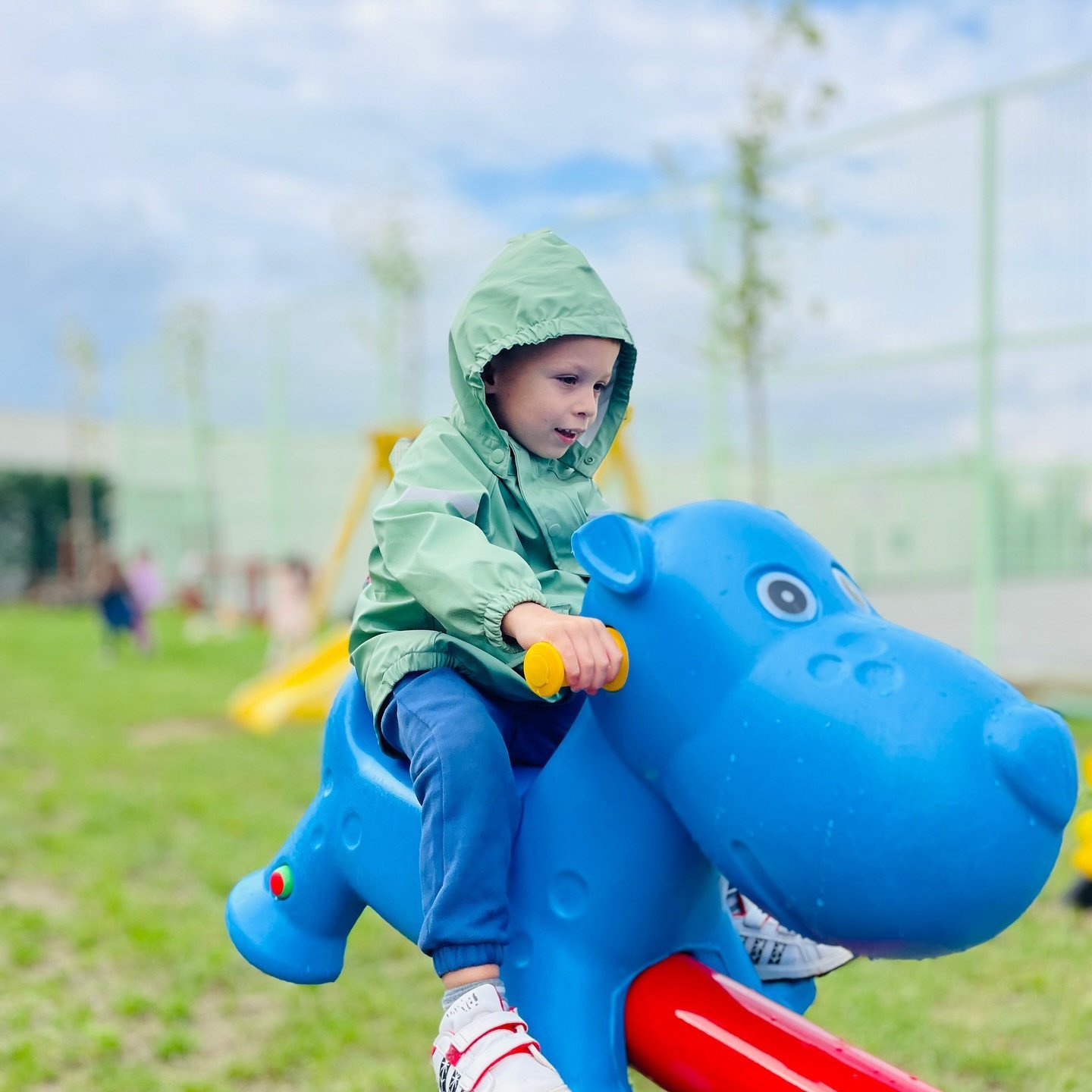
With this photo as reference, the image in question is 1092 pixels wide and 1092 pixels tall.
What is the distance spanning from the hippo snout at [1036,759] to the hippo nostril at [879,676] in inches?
3.6

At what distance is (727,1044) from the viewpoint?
4.35 feet

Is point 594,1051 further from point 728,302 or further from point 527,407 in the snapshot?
point 728,302

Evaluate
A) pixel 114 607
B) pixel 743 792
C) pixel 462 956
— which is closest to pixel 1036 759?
pixel 743 792

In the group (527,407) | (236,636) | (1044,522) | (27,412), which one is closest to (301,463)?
(236,636)

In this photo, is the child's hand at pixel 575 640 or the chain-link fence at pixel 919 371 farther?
the chain-link fence at pixel 919 371

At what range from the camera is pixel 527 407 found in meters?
1.50

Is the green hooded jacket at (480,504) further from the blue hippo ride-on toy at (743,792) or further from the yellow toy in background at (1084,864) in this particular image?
the yellow toy in background at (1084,864)

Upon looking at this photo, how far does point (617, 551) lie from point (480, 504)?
249 mm

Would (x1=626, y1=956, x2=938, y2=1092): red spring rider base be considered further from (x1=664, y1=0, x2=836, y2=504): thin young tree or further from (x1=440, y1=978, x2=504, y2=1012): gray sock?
(x1=664, y1=0, x2=836, y2=504): thin young tree

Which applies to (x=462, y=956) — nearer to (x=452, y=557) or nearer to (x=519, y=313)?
(x=452, y=557)

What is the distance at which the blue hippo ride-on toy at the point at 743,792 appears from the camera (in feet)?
3.52

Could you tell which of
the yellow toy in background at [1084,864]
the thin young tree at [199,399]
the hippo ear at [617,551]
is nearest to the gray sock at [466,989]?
the hippo ear at [617,551]

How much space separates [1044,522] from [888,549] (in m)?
1.04

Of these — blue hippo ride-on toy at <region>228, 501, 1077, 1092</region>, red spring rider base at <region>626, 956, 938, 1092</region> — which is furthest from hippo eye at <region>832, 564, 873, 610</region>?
red spring rider base at <region>626, 956, 938, 1092</region>
